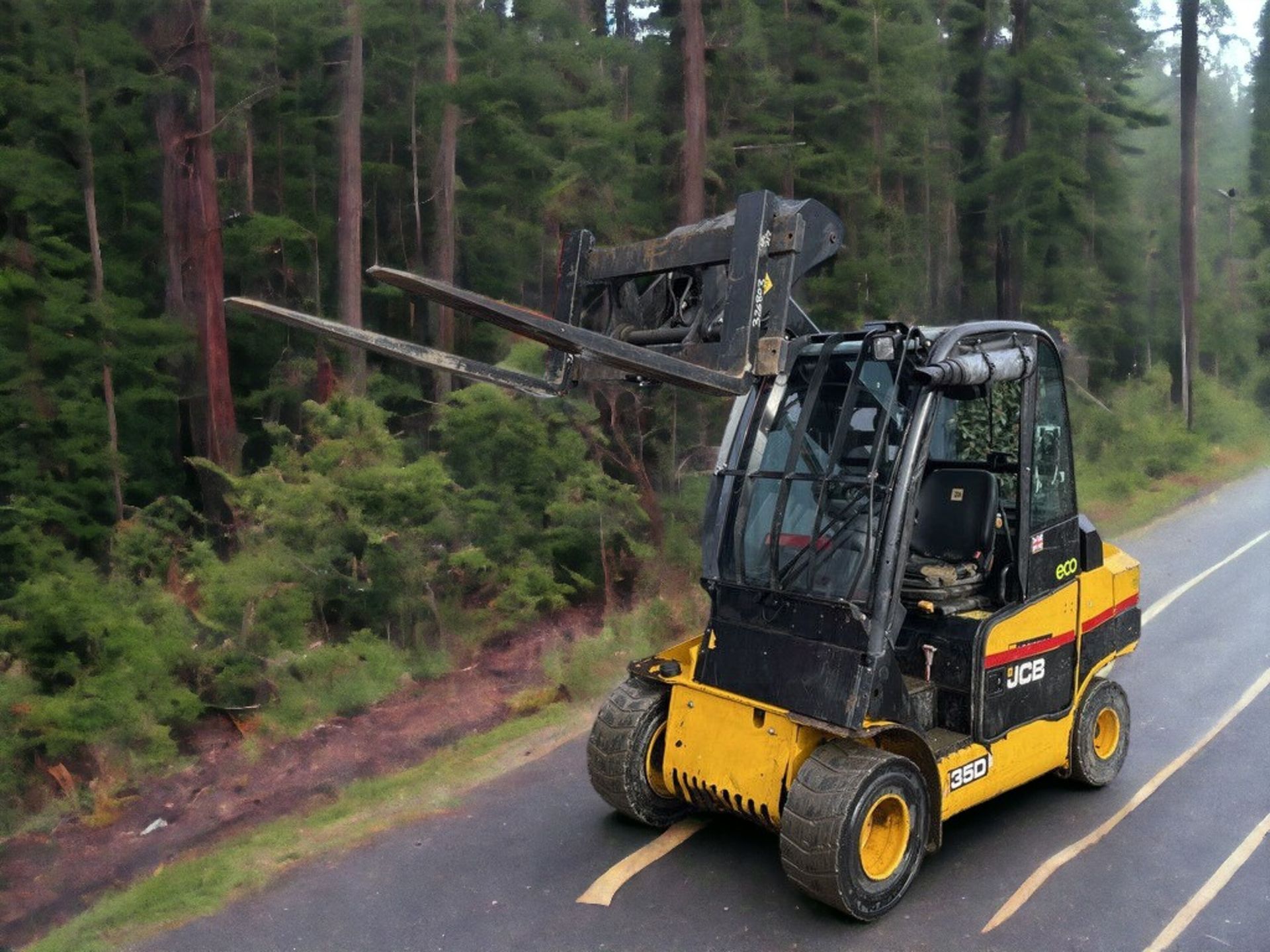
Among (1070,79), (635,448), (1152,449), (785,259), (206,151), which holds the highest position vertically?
(1070,79)

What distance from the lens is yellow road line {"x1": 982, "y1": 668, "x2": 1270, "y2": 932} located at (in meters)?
5.82

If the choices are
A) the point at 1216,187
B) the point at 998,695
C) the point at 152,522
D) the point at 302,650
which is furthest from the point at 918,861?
the point at 1216,187

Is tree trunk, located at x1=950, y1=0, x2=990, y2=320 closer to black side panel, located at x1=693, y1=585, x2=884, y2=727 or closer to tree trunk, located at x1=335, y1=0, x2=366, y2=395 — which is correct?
tree trunk, located at x1=335, y1=0, x2=366, y2=395

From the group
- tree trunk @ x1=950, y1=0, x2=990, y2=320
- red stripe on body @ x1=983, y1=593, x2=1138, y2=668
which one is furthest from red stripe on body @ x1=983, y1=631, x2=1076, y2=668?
tree trunk @ x1=950, y1=0, x2=990, y2=320

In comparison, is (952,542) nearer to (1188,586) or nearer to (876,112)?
(1188,586)

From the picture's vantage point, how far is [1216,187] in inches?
1722

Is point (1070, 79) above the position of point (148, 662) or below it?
above

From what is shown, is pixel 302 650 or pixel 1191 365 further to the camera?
pixel 1191 365

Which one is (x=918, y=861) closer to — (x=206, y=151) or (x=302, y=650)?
(x=302, y=650)

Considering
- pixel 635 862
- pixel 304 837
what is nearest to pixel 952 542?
pixel 635 862

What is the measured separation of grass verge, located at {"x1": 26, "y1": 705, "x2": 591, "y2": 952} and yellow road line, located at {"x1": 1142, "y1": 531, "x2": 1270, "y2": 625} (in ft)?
21.6

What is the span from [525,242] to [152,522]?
1141 cm

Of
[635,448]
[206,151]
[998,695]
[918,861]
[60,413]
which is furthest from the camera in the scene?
[206,151]

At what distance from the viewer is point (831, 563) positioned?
→ 223 inches
